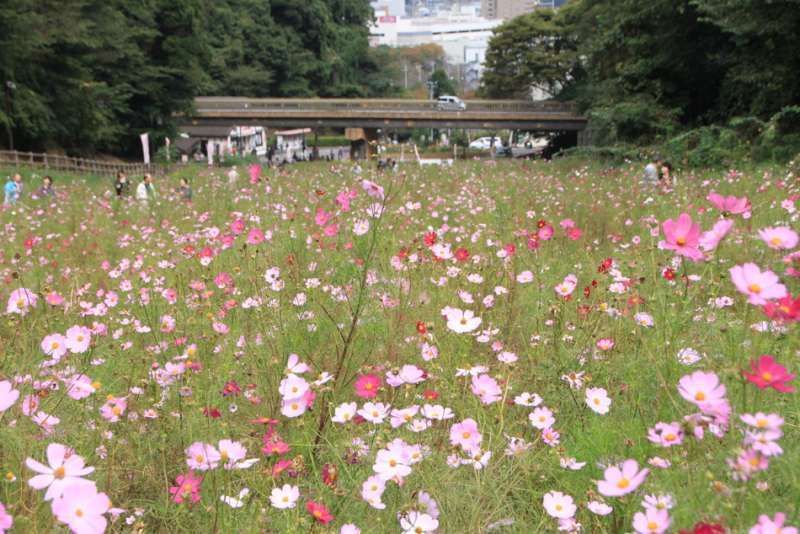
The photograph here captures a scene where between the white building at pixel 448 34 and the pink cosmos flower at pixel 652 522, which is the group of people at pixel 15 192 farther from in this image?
the white building at pixel 448 34

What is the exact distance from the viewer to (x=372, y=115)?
3550 cm

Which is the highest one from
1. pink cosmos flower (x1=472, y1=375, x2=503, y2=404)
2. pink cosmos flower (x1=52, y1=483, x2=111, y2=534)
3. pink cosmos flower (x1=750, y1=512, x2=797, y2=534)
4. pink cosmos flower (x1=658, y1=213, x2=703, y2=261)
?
pink cosmos flower (x1=658, y1=213, x2=703, y2=261)

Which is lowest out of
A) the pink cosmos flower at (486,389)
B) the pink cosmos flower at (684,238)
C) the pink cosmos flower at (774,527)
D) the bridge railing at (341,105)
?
the bridge railing at (341,105)

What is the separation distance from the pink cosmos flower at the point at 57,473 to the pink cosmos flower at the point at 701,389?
36.7 inches

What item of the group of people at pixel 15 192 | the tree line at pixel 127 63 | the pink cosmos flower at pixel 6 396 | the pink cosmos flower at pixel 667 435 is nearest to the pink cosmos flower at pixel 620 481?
the pink cosmos flower at pixel 667 435

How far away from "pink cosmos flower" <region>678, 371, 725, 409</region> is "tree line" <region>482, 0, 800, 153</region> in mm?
12302

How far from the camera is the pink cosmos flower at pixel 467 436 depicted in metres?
1.48

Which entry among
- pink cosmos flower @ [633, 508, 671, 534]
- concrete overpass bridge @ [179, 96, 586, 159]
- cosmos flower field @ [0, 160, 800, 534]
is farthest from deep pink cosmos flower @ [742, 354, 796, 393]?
concrete overpass bridge @ [179, 96, 586, 159]

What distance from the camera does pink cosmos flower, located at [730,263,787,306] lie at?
110 cm

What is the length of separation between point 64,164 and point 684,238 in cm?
2195

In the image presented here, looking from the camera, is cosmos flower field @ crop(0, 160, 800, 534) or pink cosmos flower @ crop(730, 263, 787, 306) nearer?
pink cosmos flower @ crop(730, 263, 787, 306)

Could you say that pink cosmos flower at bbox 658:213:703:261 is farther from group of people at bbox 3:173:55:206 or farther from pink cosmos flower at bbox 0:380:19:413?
group of people at bbox 3:173:55:206

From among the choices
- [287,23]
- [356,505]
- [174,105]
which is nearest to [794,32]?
[356,505]

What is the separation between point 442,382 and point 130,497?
88 cm
